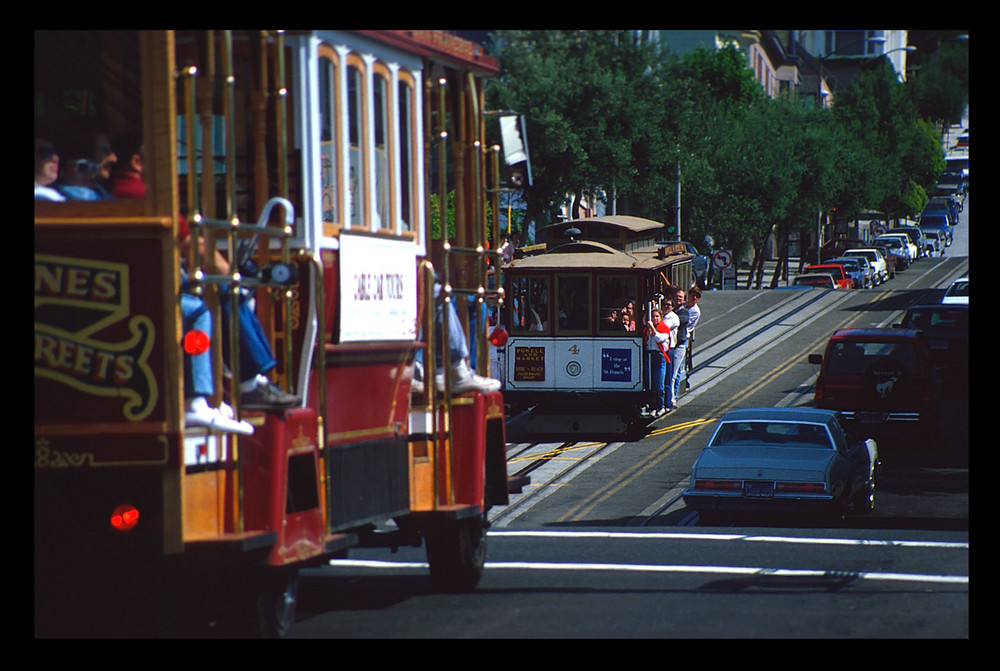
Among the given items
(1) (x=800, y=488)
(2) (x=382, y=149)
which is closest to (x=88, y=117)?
(2) (x=382, y=149)

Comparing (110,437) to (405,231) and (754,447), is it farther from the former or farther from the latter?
(754,447)

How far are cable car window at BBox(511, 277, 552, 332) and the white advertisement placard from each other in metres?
15.2

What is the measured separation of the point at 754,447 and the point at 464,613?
8.23 metres

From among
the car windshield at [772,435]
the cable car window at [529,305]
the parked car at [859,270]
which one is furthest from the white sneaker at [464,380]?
the parked car at [859,270]

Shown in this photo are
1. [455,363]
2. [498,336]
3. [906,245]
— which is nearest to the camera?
[455,363]

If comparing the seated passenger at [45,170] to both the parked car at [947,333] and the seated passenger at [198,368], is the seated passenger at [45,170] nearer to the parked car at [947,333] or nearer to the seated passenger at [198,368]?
the seated passenger at [198,368]

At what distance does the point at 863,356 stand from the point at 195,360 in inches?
698

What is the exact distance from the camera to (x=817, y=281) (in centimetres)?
5297

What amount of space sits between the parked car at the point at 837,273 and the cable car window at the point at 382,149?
46721mm

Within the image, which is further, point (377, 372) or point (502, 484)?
point (502, 484)

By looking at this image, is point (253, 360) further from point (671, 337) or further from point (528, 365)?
point (671, 337)

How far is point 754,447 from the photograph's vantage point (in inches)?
674

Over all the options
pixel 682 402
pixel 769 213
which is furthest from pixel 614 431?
pixel 769 213

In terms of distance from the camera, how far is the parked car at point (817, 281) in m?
52.6
